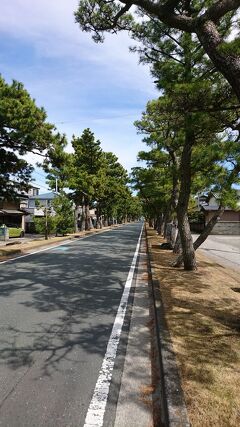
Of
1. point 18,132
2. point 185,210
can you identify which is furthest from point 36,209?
point 185,210

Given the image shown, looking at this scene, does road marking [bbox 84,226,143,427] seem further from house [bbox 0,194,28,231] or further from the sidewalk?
house [bbox 0,194,28,231]

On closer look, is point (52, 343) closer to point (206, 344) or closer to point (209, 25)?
point (206, 344)

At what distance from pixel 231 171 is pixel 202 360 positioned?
26.7 ft

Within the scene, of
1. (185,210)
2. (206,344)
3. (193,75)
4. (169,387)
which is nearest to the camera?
(169,387)

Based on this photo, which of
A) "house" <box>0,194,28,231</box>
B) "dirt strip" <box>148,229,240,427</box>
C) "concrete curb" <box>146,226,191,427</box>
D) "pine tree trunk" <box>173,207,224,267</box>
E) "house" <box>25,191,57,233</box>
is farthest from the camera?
"house" <box>0,194,28,231</box>

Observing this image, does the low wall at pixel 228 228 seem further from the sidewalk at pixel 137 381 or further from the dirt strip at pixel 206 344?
the sidewalk at pixel 137 381

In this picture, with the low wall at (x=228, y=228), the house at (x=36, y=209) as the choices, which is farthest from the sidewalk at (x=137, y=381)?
the low wall at (x=228, y=228)

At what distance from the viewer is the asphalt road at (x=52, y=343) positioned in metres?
3.67

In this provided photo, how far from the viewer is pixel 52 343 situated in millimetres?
5449

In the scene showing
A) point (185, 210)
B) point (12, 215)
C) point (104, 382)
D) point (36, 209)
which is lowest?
point (104, 382)

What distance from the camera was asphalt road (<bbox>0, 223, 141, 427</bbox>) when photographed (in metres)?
3.67

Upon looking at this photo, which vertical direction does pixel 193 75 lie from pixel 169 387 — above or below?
above

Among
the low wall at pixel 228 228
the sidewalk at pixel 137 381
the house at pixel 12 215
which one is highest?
the house at pixel 12 215

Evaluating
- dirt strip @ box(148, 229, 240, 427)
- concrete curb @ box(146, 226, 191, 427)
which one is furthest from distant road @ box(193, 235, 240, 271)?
concrete curb @ box(146, 226, 191, 427)
